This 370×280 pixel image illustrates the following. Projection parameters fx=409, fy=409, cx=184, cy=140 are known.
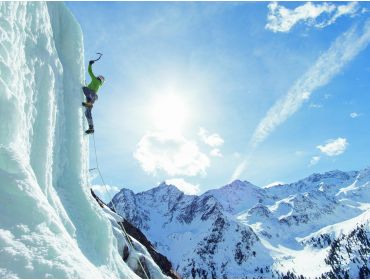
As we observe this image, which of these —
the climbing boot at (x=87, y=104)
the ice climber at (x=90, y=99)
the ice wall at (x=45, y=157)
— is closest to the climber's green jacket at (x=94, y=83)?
the ice climber at (x=90, y=99)

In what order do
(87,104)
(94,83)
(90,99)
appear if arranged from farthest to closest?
(94,83) → (90,99) → (87,104)

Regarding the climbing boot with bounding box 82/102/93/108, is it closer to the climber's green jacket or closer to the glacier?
the glacier

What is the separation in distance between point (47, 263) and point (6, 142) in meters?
3.02

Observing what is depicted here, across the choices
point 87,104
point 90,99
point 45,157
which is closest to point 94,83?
A: point 90,99

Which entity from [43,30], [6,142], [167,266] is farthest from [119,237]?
[6,142]

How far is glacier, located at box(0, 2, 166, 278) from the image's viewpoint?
7.36m

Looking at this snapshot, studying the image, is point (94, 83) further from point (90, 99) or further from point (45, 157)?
point (45, 157)

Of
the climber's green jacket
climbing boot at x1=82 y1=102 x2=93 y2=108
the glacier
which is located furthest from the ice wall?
the climber's green jacket

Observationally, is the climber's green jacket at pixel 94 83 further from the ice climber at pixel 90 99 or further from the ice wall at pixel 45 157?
the ice wall at pixel 45 157

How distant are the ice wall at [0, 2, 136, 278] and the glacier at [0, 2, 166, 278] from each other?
0.02 m

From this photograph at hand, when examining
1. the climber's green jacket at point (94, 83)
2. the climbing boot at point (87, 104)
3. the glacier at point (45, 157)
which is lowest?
the glacier at point (45, 157)

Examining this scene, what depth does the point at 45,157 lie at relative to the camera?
1102 centimetres

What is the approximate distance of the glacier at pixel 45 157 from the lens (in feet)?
24.2

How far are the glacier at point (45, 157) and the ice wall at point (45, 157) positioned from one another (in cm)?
2
